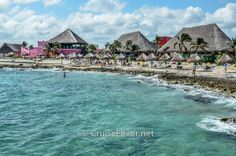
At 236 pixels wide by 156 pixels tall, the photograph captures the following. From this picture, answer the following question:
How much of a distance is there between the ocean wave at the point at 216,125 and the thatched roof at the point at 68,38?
60.2 meters

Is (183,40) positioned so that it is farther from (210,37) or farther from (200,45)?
(200,45)

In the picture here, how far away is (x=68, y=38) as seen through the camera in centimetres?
7881

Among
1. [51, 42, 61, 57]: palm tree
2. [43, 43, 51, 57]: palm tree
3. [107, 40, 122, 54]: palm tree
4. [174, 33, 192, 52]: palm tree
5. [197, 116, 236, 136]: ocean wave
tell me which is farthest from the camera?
[43, 43, 51, 57]: palm tree

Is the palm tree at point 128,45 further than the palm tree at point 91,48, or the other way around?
the palm tree at point 91,48

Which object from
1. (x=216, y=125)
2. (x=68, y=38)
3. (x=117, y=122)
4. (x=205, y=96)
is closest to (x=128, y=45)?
(x=68, y=38)

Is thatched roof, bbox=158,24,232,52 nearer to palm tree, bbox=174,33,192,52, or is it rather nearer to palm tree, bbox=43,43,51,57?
palm tree, bbox=174,33,192,52

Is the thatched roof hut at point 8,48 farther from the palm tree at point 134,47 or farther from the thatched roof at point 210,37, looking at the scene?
the thatched roof at point 210,37

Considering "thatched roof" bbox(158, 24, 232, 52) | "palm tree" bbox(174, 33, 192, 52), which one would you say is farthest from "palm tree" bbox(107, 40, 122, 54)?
"palm tree" bbox(174, 33, 192, 52)

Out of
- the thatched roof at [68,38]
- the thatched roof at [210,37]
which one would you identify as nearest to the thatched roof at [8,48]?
the thatched roof at [68,38]

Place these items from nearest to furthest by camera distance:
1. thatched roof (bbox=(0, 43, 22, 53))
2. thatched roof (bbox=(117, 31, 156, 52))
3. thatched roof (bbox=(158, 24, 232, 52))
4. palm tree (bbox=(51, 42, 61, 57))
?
thatched roof (bbox=(158, 24, 232, 52)) → thatched roof (bbox=(117, 31, 156, 52)) → palm tree (bbox=(51, 42, 61, 57)) → thatched roof (bbox=(0, 43, 22, 53))

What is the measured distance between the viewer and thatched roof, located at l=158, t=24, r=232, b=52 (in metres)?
53.2

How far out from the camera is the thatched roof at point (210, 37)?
53.2 metres

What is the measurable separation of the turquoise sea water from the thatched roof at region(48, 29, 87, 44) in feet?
149

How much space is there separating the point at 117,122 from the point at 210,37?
40222mm
